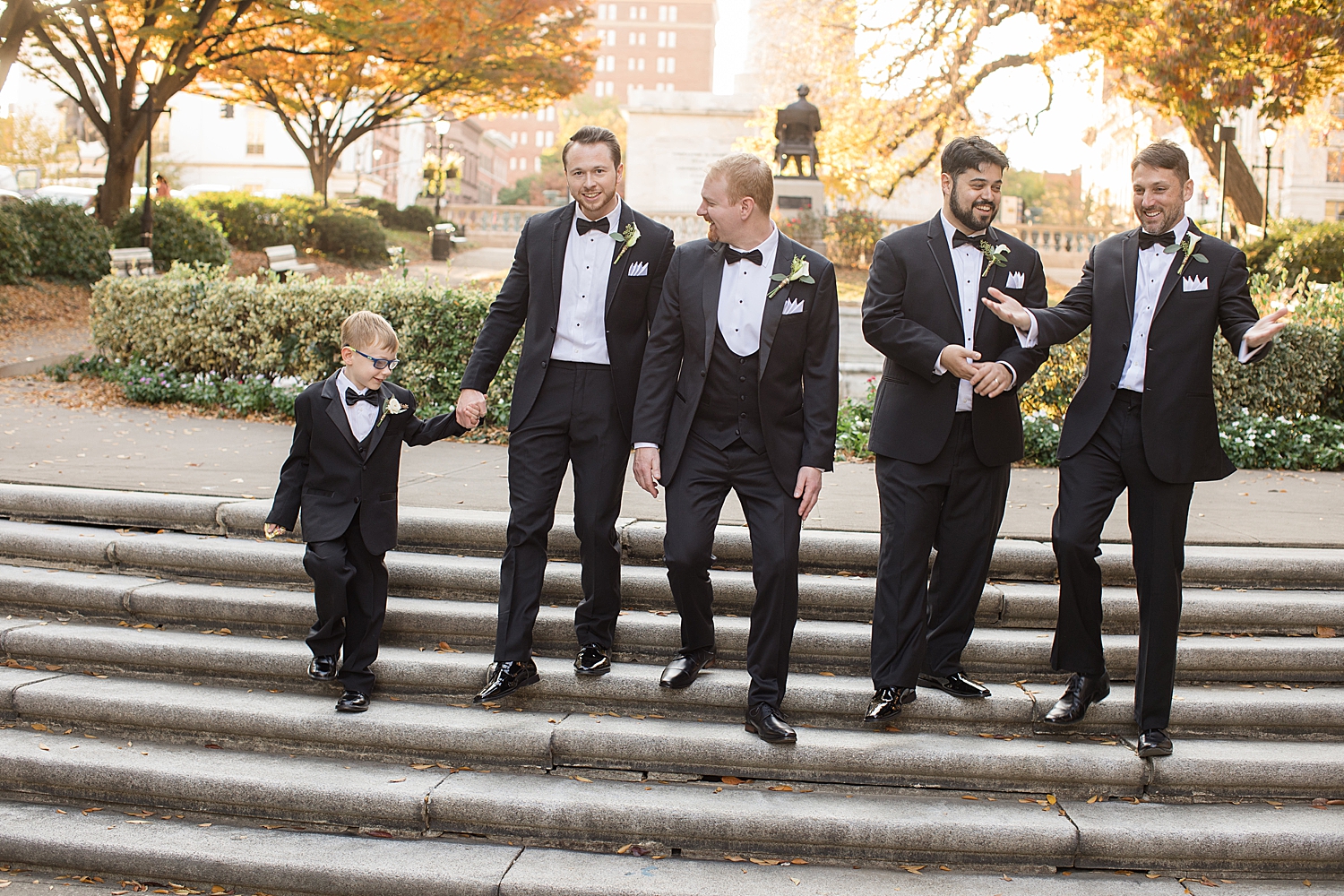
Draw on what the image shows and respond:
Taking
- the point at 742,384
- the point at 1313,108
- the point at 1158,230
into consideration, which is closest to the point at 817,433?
the point at 742,384

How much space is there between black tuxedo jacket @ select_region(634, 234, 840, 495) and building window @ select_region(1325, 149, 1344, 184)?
57687 millimetres

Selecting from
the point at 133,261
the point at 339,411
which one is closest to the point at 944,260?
the point at 339,411

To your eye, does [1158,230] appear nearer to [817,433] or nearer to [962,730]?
[817,433]

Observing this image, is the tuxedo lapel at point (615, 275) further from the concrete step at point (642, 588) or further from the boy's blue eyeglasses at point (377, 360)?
the concrete step at point (642, 588)

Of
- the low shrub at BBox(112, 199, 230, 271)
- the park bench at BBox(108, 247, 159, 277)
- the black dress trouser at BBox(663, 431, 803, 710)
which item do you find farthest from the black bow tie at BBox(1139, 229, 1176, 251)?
the low shrub at BBox(112, 199, 230, 271)

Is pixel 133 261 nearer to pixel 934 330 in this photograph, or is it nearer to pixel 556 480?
pixel 556 480

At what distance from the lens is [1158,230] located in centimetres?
409

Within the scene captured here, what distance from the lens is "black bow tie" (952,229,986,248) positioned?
4211mm

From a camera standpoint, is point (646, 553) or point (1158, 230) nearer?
point (1158, 230)

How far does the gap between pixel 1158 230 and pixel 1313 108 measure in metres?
23.9

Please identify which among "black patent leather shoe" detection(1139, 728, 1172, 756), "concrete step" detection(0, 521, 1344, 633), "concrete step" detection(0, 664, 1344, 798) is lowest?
"concrete step" detection(0, 664, 1344, 798)

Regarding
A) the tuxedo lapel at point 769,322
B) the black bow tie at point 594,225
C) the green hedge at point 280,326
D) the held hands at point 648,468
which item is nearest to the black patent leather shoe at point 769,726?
the held hands at point 648,468

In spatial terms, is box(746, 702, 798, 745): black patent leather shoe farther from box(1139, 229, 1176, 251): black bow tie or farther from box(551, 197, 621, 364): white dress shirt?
box(1139, 229, 1176, 251): black bow tie

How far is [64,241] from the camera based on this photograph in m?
16.5
